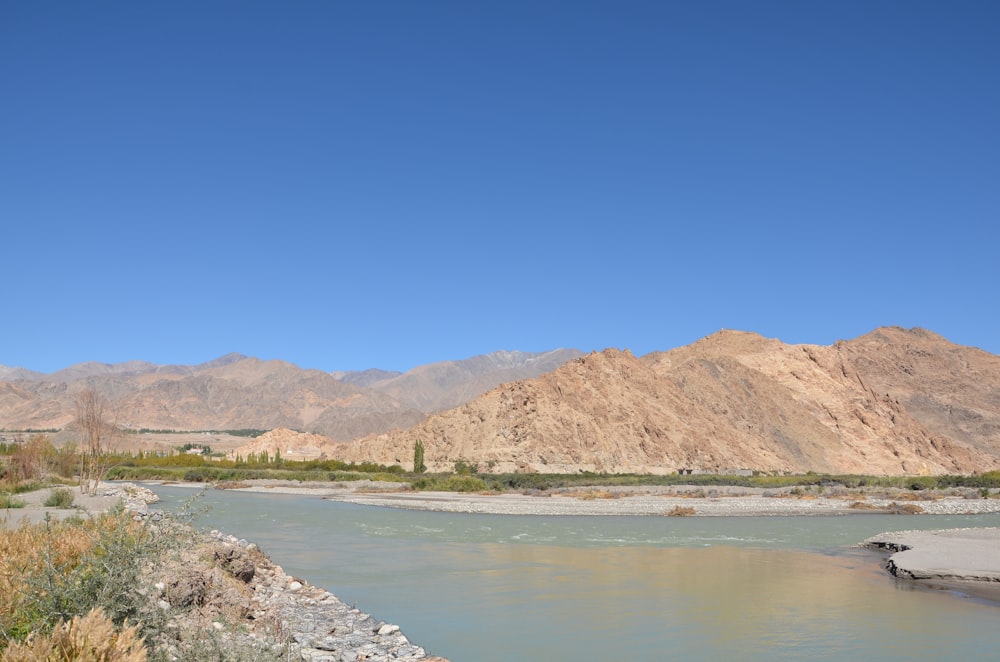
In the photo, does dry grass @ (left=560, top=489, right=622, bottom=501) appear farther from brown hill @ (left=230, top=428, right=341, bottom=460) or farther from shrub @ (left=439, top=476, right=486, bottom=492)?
brown hill @ (left=230, top=428, right=341, bottom=460)

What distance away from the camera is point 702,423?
3378 inches

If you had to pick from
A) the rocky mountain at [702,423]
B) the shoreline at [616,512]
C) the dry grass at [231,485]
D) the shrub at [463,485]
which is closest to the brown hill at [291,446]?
the rocky mountain at [702,423]

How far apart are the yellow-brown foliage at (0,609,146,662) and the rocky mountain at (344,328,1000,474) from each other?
67.0 m

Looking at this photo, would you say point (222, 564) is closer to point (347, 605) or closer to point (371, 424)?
point (347, 605)

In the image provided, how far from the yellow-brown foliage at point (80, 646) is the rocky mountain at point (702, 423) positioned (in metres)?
67.0

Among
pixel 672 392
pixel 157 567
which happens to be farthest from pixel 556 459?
pixel 157 567

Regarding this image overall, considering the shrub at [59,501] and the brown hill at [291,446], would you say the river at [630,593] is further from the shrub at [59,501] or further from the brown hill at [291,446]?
the brown hill at [291,446]

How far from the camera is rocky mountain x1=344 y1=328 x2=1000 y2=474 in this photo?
7694 cm

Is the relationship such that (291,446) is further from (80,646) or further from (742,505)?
(80,646)

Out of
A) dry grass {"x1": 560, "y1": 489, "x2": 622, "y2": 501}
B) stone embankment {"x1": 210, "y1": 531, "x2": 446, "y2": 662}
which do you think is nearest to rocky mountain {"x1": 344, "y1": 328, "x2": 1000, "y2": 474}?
dry grass {"x1": 560, "y1": 489, "x2": 622, "y2": 501}

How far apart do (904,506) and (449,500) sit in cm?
2785

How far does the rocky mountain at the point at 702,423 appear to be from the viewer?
3029 inches

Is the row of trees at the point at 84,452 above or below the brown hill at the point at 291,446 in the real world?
above

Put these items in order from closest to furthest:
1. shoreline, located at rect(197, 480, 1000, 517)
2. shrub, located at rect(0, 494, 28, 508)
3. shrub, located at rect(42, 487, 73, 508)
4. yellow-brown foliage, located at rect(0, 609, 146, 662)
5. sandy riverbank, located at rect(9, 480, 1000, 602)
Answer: yellow-brown foliage, located at rect(0, 609, 146, 662)
sandy riverbank, located at rect(9, 480, 1000, 602)
shrub, located at rect(0, 494, 28, 508)
shrub, located at rect(42, 487, 73, 508)
shoreline, located at rect(197, 480, 1000, 517)
